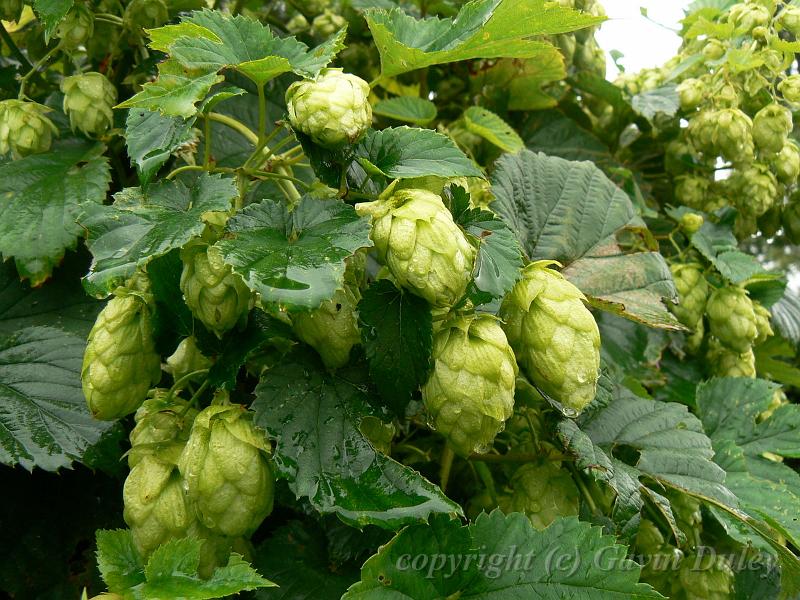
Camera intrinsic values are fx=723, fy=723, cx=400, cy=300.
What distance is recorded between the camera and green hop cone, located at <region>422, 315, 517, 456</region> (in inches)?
29.2

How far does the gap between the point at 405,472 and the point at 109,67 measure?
93 cm

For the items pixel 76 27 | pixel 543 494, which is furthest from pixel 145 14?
pixel 543 494

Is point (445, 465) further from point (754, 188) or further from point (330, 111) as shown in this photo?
point (754, 188)

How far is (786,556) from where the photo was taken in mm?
958

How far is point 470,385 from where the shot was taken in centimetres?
74

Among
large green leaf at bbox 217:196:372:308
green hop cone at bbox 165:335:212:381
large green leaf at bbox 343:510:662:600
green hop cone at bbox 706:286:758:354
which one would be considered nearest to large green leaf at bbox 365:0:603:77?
large green leaf at bbox 217:196:372:308

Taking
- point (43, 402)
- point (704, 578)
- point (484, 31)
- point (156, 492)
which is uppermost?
point (484, 31)

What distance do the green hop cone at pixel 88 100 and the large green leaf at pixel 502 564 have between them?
0.82m

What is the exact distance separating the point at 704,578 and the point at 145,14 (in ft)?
4.10

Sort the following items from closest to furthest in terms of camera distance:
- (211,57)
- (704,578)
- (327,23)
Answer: (211,57) < (704,578) < (327,23)

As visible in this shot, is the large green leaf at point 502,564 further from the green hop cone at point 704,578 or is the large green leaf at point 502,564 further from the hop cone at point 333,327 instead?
the green hop cone at point 704,578

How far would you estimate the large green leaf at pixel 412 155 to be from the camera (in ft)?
2.51

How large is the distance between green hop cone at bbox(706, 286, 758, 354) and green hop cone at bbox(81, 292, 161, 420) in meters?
1.11

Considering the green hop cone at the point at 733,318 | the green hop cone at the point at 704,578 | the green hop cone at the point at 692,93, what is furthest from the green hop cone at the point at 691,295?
the green hop cone at the point at 704,578
